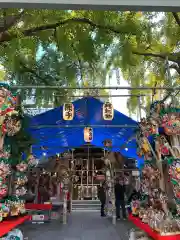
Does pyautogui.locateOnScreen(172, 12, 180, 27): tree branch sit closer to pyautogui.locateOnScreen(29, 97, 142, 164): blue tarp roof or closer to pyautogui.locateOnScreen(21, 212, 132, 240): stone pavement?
pyautogui.locateOnScreen(29, 97, 142, 164): blue tarp roof

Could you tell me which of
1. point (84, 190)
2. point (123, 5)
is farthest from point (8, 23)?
point (84, 190)

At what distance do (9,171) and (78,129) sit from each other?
3777 mm

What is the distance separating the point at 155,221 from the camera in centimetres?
367

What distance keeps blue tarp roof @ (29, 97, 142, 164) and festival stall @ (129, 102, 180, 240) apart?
175 cm

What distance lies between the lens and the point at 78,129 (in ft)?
25.5

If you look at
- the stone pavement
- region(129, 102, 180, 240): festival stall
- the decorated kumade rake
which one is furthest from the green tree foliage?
the stone pavement

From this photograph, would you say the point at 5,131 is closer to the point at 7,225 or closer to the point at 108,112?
the point at 7,225

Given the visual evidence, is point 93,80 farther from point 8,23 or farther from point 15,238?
point 15,238

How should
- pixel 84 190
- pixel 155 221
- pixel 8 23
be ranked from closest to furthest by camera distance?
pixel 155 221
pixel 8 23
pixel 84 190

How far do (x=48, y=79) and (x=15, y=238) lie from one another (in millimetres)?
4942

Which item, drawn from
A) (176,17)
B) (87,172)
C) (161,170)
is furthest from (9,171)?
(87,172)

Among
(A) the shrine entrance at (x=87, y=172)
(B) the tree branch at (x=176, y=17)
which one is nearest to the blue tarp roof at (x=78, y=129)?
(B) the tree branch at (x=176, y=17)

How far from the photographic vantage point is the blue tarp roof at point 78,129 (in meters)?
6.71

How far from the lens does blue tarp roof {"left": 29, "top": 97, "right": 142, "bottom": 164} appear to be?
264 inches
